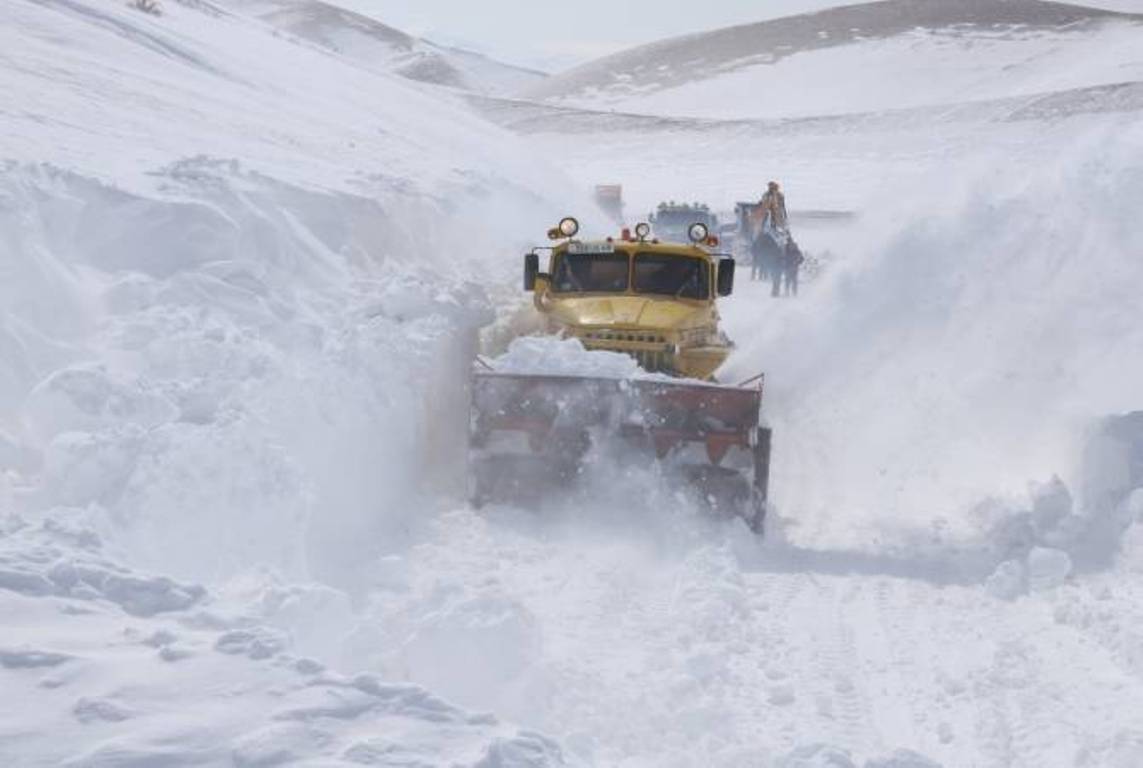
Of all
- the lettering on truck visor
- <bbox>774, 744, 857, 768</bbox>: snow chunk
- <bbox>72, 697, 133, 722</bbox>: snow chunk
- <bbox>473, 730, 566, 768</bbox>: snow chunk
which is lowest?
<bbox>774, 744, 857, 768</bbox>: snow chunk

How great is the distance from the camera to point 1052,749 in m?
5.30

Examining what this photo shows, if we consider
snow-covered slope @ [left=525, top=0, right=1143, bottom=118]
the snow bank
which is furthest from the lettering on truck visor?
snow-covered slope @ [left=525, top=0, right=1143, bottom=118]

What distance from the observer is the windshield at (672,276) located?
1158 centimetres

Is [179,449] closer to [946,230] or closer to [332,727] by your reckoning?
[332,727]

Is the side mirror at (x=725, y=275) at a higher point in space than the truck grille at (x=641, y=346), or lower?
higher

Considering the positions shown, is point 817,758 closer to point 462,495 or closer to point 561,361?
point 561,361

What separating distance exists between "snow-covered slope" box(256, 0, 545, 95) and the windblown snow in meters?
101

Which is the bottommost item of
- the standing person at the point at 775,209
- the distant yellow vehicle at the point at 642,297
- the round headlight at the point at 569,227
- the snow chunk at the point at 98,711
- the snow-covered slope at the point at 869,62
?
the snow chunk at the point at 98,711

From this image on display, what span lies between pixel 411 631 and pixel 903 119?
6917 centimetres

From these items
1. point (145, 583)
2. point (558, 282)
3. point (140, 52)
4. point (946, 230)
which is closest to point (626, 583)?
Answer: point (145, 583)

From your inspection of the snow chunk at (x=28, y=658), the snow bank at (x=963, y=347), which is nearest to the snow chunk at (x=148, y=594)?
the snow chunk at (x=28, y=658)

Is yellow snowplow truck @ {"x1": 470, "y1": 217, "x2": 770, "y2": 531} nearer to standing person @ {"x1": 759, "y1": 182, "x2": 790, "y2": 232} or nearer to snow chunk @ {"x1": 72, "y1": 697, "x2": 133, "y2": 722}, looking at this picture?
snow chunk @ {"x1": 72, "y1": 697, "x2": 133, "y2": 722}

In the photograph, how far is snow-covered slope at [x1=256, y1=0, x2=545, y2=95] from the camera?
383 ft

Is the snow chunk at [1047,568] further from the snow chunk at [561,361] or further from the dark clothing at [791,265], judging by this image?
the dark clothing at [791,265]
